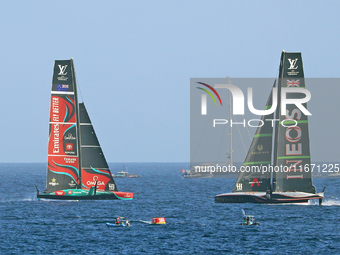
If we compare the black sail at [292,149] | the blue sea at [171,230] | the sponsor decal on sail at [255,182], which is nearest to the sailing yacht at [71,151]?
the blue sea at [171,230]

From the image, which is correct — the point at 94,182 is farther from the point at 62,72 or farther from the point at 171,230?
the point at 171,230

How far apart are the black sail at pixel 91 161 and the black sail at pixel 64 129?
1055 mm

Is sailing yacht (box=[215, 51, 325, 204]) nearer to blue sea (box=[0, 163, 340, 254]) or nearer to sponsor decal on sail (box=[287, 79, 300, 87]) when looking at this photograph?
sponsor decal on sail (box=[287, 79, 300, 87])

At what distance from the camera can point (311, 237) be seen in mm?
49375

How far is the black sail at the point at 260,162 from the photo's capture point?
65.8m

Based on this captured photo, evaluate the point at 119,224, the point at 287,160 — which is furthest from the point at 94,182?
the point at 287,160

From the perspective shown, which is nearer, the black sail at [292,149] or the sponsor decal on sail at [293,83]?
the sponsor decal on sail at [293,83]

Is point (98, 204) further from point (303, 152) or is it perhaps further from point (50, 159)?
point (303, 152)

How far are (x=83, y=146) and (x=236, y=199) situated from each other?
20.2 m

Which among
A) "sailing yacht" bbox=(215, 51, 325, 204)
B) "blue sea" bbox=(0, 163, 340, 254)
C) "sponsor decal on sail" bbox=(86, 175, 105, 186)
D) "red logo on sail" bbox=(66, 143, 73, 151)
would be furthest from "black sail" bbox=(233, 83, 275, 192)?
"red logo on sail" bbox=(66, 143, 73, 151)

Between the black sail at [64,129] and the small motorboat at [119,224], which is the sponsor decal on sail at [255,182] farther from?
the black sail at [64,129]

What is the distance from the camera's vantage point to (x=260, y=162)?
6631 cm

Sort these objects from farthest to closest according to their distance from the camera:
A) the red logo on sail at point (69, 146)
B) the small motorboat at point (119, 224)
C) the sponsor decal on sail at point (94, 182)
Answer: the sponsor decal on sail at point (94, 182)
the red logo on sail at point (69, 146)
the small motorboat at point (119, 224)

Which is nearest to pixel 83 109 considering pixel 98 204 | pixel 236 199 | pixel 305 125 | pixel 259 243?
pixel 98 204
